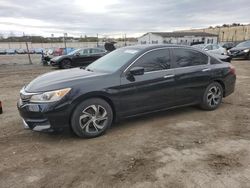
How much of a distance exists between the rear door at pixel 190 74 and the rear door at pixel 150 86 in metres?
0.19

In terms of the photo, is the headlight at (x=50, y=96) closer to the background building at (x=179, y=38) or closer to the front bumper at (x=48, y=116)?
the front bumper at (x=48, y=116)

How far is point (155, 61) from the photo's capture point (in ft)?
15.7

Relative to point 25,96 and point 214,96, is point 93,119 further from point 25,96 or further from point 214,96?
point 214,96

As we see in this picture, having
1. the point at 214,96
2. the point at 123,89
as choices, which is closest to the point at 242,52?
the point at 214,96

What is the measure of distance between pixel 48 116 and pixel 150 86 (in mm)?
1917

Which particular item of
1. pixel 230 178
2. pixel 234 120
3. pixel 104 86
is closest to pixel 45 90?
pixel 104 86

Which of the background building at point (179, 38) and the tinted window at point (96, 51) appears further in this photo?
the background building at point (179, 38)

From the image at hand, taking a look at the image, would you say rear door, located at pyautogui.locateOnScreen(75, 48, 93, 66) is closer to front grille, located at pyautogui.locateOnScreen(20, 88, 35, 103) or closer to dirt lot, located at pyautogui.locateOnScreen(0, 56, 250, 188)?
dirt lot, located at pyautogui.locateOnScreen(0, 56, 250, 188)

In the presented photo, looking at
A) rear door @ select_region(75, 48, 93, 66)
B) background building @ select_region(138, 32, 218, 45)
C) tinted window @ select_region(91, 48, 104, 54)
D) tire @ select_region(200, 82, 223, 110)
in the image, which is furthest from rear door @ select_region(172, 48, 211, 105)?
background building @ select_region(138, 32, 218, 45)

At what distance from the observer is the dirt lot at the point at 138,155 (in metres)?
2.90

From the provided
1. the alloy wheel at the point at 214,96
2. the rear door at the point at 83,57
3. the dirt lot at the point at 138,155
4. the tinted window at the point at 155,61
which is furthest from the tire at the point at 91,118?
the rear door at the point at 83,57

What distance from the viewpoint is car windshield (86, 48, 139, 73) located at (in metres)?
4.57

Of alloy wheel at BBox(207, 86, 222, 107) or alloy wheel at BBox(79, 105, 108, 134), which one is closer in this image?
alloy wheel at BBox(79, 105, 108, 134)

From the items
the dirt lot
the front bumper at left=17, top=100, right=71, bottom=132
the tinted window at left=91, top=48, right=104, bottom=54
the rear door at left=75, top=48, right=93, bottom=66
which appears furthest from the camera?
the tinted window at left=91, top=48, right=104, bottom=54
